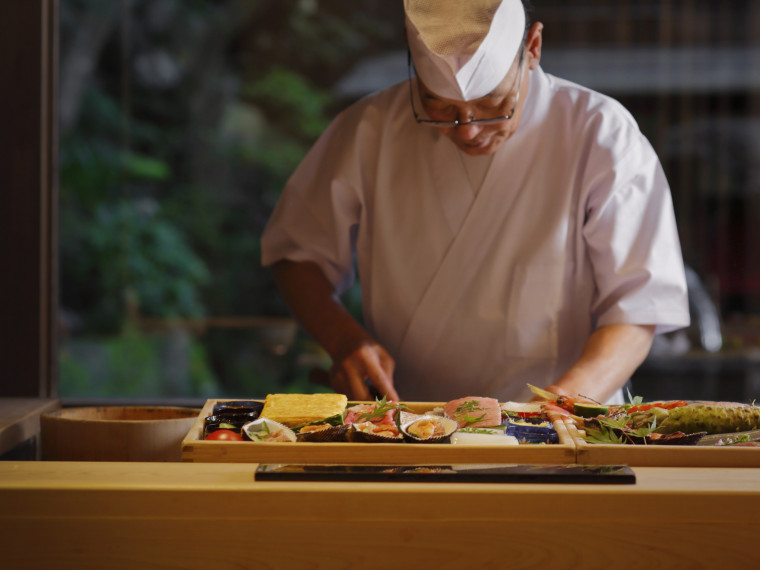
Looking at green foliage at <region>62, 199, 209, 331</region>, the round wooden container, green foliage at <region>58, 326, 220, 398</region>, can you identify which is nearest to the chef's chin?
the round wooden container

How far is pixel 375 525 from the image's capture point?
1.04 metres

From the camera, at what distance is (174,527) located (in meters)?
1.05

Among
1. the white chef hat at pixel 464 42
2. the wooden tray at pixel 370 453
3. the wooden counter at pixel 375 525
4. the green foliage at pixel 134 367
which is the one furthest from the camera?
the green foliage at pixel 134 367

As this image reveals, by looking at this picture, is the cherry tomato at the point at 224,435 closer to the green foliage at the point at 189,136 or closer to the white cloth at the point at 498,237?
the white cloth at the point at 498,237

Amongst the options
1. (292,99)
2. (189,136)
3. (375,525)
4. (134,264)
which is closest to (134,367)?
(134,264)

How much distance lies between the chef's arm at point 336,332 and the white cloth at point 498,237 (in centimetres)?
6

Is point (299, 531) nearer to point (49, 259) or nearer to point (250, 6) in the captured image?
point (49, 259)

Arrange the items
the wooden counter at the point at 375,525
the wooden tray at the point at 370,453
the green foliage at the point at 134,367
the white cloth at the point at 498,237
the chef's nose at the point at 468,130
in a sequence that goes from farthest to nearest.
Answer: the green foliage at the point at 134,367, the white cloth at the point at 498,237, the chef's nose at the point at 468,130, the wooden tray at the point at 370,453, the wooden counter at the point at 375,525

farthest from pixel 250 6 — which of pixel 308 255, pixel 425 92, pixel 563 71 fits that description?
pixel 425 92

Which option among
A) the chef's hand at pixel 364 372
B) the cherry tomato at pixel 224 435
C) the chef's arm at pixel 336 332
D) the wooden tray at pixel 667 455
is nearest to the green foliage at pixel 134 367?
the chef's arm at pixel 336 332

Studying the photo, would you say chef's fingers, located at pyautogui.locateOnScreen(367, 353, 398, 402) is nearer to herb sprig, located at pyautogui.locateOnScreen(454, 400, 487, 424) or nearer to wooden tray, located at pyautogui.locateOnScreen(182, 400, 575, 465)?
herb sprig, located at pyautogui.locateOnScreen(454, 400, 487, 424)

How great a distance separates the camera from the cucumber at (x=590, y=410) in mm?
1332

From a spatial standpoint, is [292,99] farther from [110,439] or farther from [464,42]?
[110,439]

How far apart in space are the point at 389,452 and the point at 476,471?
0.14 m
